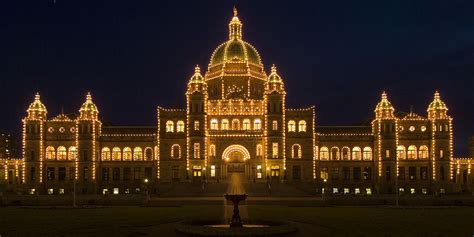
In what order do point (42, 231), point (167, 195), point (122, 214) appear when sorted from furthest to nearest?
point (167, 195), point (122, 214), point (42, 231)

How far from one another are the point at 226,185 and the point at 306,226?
48757 millimetres

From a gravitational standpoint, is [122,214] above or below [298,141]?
below

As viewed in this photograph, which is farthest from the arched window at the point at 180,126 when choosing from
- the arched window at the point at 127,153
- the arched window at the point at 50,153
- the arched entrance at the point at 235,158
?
the arched window at the point at 50,153

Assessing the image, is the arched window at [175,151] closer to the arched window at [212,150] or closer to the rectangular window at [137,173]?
the arched window at [212,150]

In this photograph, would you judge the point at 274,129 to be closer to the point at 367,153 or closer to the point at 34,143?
the point at 367,153

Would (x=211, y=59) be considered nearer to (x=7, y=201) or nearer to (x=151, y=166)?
(x=151, y=166)

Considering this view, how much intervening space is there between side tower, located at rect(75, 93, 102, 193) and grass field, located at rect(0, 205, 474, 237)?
4461 centimetres

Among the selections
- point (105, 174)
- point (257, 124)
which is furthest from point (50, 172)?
point (257, 124)

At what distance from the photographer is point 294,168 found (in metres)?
112

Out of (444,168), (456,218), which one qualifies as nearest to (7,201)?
(456,218)

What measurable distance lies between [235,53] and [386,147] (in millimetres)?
33512

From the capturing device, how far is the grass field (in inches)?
1790

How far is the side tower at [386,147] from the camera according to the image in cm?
11231

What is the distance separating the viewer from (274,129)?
364 ft
